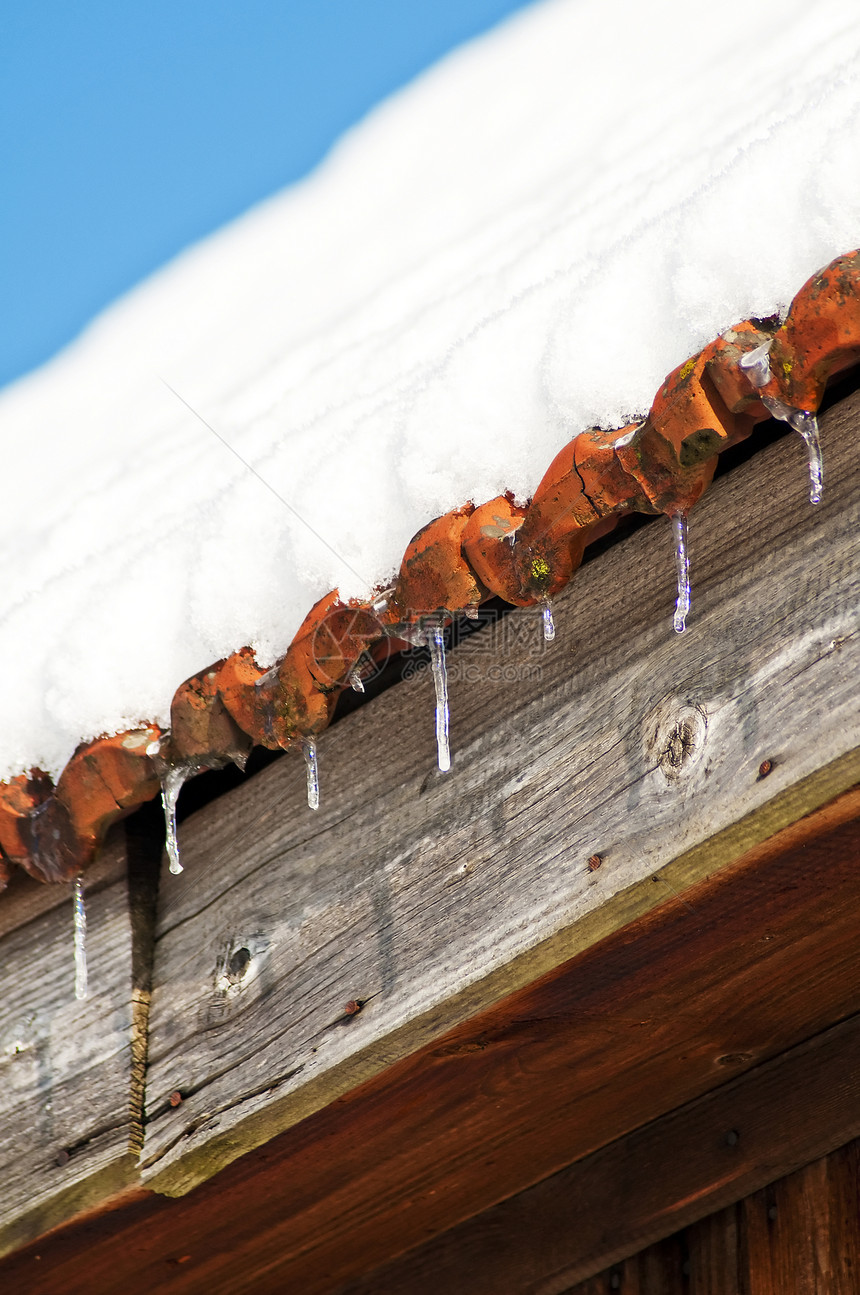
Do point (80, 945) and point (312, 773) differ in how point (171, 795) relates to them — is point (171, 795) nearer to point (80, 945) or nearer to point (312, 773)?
point (312, 773)

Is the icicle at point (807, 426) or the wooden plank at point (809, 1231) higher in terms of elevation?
the icicle at point (807, 426)

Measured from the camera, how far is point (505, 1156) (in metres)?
1.57

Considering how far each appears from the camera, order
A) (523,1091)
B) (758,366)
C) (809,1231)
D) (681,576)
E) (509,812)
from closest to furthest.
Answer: (758,366) → (681,576) → (509,812) → (523,1091) → (809,1231)

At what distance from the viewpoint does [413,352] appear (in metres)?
2.15

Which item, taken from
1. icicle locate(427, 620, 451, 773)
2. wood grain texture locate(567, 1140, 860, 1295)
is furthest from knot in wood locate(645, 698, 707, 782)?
wood grain texture locate(567, 1140, 860, 1295)

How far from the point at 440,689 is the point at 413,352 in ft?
3.47

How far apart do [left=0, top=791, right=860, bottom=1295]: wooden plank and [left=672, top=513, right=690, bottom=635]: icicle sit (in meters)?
0.25

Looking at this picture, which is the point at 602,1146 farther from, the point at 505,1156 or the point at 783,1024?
the point at 783,1024

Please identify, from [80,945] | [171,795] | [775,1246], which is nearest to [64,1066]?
[80,945]

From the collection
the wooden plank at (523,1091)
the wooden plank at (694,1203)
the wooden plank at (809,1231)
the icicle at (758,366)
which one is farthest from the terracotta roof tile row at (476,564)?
the wooden plank at (809,1231)

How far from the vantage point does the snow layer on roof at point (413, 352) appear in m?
1.16

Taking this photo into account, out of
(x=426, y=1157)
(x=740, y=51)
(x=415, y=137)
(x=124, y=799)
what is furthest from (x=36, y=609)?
(x=415, y=137)

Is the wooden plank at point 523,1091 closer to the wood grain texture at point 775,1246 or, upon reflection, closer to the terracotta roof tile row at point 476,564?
the wood grain texture at point 775,1246

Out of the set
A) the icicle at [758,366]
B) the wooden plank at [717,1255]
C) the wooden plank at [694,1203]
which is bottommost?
the wooden plank at [717,1255]
